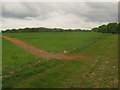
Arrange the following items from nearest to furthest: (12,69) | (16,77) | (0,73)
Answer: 1. (16,77)
2. (0,73)
3. (12,69)

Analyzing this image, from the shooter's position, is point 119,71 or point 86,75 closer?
point 86,75

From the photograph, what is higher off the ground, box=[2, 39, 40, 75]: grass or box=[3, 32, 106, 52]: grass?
box=[3, 32, 106, 52]: grass

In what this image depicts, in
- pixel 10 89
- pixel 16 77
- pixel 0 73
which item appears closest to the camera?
pixel 10 89

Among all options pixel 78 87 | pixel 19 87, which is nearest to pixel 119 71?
pixel 78 87

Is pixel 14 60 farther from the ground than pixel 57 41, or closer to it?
closer to it

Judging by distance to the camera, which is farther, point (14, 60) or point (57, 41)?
point (57, 41)

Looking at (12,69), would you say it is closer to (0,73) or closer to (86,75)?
(0,73)

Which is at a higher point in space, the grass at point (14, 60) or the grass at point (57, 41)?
the grass at point (57, 41)

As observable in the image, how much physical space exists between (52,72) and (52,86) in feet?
10.9

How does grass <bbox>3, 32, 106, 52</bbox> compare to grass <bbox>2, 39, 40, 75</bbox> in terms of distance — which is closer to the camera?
grass <bbox>2, 39, 40, 75</bbox>

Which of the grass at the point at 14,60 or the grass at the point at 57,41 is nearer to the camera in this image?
the grass at the point at 14,60

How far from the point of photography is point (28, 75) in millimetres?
12805

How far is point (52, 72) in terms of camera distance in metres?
13.6

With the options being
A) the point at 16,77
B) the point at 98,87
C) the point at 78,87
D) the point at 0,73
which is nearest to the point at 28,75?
the point at 16,77
